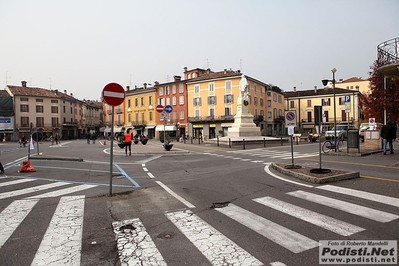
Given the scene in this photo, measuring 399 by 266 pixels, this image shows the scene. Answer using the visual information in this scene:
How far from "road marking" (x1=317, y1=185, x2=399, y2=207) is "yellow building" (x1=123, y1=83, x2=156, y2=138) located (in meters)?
61.4

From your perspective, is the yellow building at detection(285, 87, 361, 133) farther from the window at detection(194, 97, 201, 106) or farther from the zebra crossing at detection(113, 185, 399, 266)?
the zebra crossing at detection(113, 185, 399, 266)

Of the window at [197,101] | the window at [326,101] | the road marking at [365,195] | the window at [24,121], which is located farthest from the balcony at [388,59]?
the window at [24,121]

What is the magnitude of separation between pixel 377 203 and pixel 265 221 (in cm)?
253

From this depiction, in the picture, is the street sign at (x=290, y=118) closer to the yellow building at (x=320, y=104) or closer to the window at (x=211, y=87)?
the window at (x=211, y=87)

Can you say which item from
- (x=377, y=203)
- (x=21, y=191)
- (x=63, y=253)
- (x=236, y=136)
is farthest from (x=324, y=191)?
(x=236, y=136)

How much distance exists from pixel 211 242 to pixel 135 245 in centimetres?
102

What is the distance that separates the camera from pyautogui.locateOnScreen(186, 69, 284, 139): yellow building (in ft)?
183

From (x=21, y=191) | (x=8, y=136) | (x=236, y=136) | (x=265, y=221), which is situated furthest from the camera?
(x=8, y=136)

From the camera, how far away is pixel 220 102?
189 feet

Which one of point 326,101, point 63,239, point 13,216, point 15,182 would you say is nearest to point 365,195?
point 63,239

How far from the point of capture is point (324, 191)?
6.64 meters

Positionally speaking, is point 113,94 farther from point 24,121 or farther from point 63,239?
point 24,121

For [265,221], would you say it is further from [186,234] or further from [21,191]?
[21,191]

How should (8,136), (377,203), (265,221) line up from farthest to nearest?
1. (8,136)
2. (377,203)
3. (265,221)
